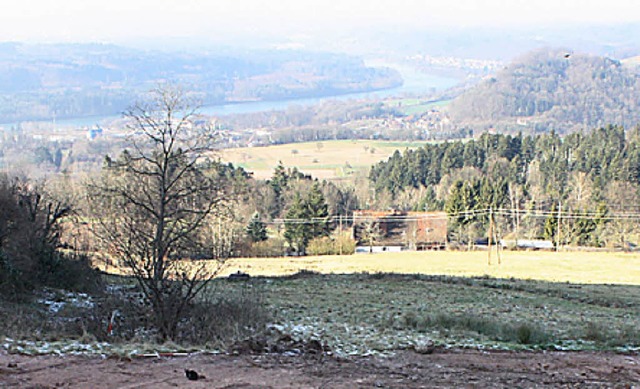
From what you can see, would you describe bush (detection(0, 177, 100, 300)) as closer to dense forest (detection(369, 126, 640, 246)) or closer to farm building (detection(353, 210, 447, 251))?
farm building (detection(353, 210, 447, 251))

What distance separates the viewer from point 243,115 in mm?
127375

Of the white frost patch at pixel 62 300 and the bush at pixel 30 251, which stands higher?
the bush at pixel 30 251

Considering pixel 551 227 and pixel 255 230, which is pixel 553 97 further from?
pixel 255 230

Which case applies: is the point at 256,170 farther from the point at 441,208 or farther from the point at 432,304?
the point at 432,304


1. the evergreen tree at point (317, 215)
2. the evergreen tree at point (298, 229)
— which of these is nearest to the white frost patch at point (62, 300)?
the evergreen tree at point (298, 229)

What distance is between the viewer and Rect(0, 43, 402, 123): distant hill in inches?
4139

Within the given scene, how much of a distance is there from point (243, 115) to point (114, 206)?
4468 inches

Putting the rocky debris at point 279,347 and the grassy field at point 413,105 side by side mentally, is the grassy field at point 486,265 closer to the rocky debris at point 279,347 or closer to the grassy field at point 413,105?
the rocky debris at point 279,347

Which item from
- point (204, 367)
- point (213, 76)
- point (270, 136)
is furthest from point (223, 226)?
point (213, 76)

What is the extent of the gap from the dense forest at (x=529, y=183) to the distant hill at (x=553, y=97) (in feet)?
136

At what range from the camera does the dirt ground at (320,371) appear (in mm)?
7656

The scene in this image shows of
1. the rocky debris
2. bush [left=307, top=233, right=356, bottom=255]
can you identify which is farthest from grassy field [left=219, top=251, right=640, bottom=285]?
the rocky debris

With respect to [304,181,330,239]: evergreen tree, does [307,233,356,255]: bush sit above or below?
below

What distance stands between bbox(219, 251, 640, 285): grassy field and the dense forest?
40.4 feet
